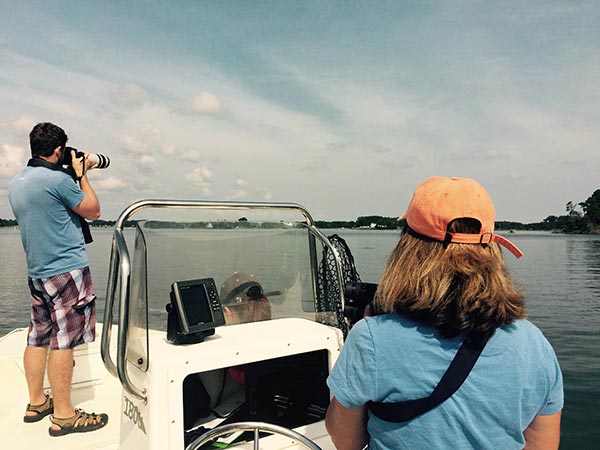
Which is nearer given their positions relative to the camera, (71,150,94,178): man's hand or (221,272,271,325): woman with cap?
(221,272,271,325): woman with cap

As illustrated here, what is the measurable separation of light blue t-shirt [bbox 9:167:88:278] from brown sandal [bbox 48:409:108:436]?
0.79 meters

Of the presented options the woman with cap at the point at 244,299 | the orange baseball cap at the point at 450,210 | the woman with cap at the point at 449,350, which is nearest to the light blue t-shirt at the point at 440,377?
the woman with cap at the point at 449,350

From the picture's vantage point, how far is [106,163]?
3066 mm

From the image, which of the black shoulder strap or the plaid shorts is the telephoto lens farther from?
the black shoulder strap

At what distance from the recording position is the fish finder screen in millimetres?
1884

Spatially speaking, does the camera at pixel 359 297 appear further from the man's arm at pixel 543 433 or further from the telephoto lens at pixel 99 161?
the telephoto lens at pixel 99 161

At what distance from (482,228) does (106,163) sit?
2.49 metres

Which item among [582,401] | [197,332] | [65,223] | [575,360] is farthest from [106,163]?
[575,360]

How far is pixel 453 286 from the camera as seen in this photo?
3.80 ft

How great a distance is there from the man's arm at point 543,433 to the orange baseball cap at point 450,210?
465 mm

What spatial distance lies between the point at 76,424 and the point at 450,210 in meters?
2.48

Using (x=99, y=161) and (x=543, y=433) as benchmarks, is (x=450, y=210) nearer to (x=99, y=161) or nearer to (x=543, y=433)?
(x=543, y=433)

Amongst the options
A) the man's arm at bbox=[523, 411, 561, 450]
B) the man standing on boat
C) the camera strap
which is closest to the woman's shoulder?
the man's arm at bbox=[523, 411, 561, 450]

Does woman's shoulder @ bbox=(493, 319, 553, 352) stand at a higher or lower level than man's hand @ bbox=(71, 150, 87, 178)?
lower
